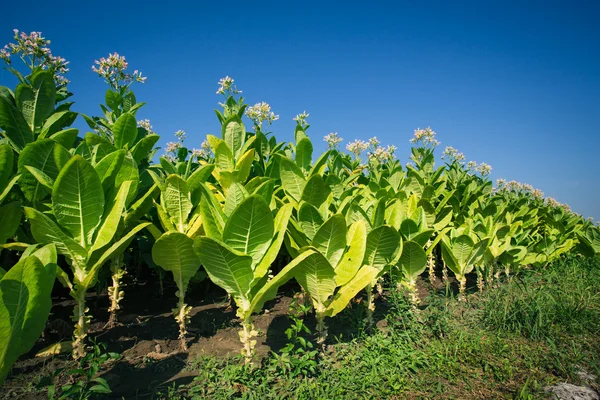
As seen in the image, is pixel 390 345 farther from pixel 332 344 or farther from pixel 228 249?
pixel 228 249

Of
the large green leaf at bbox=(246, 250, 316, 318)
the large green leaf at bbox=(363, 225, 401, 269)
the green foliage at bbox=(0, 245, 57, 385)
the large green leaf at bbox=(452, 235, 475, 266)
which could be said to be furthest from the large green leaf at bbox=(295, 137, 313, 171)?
the green foliage at bbox=(0, 245, 57, 385)

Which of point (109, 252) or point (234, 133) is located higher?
point (234, 133)

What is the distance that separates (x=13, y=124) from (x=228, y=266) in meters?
1.62

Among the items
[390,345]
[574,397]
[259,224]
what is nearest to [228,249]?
[259,224]

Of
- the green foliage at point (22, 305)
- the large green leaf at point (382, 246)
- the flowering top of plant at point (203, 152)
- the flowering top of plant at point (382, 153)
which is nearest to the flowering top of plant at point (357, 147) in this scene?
the flowering top of plant at point (382, 153)

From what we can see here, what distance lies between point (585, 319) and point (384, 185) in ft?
7.04

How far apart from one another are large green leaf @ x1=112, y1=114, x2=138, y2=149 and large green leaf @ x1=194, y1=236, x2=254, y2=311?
1147 millimetres

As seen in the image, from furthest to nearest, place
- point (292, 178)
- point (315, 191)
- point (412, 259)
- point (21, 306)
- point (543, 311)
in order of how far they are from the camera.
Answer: point (543, 311) → point (412, 259) → point (292, 178) → point (315, 191) → point (21, 306)

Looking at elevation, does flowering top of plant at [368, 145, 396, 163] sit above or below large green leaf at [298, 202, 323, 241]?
above

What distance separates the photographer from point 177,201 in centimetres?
223

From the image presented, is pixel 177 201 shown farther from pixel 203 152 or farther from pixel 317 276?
pixel 203 152

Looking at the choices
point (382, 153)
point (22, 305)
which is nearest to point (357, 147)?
point (382, 153)

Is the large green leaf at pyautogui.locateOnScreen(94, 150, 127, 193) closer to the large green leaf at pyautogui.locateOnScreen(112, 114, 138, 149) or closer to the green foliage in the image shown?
the large green leaf at pyautogui.locateOnScreen(112, 114, 138, 149)

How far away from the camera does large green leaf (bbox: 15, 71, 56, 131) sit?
2.22 meters
